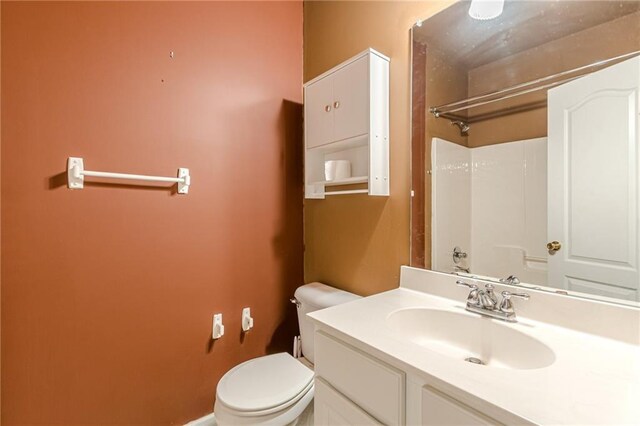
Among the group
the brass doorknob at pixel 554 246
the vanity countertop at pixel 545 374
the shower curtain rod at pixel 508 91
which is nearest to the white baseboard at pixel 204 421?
the vanity countertop at pixel 545 374

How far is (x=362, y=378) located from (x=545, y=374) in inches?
15.7

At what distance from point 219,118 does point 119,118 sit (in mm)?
426

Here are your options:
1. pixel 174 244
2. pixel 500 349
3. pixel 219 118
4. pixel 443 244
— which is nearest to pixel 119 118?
pixel 219 118

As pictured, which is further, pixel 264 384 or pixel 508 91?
pixel 264 384

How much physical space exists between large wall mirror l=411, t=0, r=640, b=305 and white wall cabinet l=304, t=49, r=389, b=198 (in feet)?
0.47

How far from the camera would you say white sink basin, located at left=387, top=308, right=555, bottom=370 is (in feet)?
2.58

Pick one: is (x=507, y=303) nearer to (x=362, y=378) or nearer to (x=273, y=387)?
(x=362, y=378)

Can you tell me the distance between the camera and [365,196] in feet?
4.72

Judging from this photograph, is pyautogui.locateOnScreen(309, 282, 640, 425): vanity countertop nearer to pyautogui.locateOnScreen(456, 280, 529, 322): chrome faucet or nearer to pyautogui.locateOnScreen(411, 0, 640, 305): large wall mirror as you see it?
pyautogui.locateOnScreen(456, 280, 529, 322): chrome faucet

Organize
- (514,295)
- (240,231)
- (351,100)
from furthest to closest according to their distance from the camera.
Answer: (240,231) < (351,100) < (514,295)

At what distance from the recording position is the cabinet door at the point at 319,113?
1394 mm

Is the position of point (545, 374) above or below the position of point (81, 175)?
below

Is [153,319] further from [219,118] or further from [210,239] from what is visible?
[219,118]

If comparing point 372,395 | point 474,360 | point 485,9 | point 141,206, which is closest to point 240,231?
point 141,206
